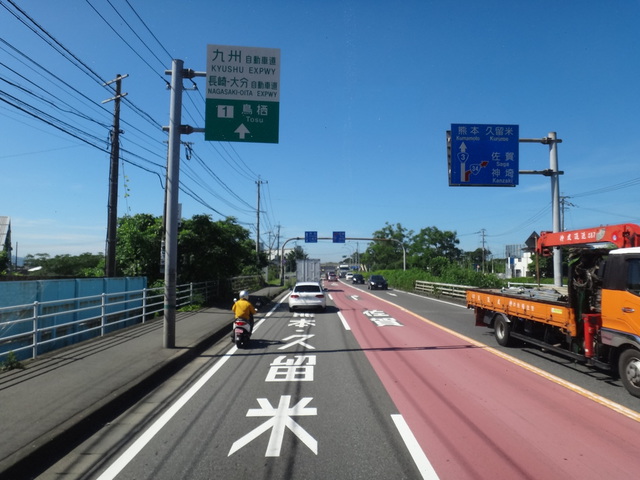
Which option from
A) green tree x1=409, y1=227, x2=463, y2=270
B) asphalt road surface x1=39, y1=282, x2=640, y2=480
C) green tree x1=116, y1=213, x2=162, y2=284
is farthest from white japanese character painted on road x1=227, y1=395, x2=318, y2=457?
green tree x1=409, y1=227, x2=463, y2=270

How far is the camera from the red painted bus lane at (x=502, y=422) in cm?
419

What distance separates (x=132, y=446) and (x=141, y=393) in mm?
2205

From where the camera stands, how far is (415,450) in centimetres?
454

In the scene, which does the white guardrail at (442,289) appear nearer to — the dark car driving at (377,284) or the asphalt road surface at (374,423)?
the dark car driving at (377,284)

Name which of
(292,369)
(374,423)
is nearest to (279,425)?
(374,423)

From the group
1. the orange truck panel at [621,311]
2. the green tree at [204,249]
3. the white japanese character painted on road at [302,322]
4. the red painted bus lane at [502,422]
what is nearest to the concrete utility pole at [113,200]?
the green tree at [204,249]

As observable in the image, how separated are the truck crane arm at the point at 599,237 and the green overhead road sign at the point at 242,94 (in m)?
6.51

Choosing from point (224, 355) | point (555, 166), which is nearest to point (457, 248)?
point (555, 166)

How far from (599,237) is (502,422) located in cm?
456

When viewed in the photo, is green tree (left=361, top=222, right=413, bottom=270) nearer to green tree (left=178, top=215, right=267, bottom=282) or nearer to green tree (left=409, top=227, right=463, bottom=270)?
green tree (left=409, top=227, right=463, bottom=270)

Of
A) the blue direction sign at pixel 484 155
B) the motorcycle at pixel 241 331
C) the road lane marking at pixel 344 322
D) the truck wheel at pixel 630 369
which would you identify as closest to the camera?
the truck wheel at pixel 630 369

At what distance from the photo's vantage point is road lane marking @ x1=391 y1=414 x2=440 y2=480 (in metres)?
4.03

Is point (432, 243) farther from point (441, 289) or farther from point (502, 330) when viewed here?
point (502, 330)

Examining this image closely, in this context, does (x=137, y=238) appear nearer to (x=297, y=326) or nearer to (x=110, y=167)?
(x=110, y=167)
